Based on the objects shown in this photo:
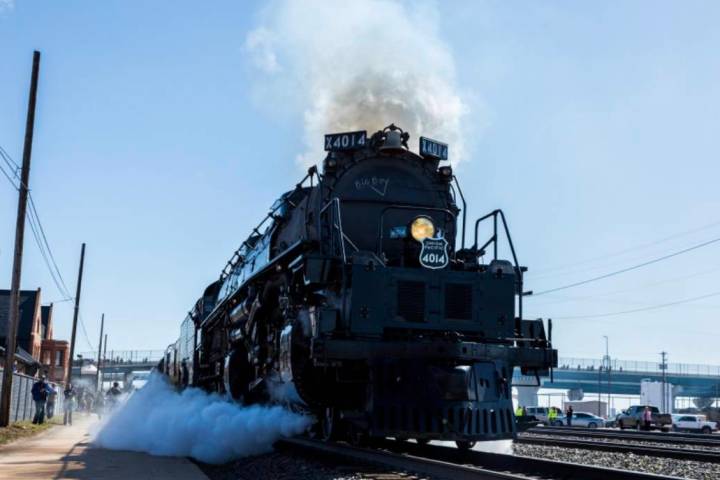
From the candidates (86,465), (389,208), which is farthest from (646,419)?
(86,465)

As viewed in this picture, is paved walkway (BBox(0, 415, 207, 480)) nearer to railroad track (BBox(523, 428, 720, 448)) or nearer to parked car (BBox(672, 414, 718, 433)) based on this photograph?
railroad track (BBox(523, 428, 720, 448))

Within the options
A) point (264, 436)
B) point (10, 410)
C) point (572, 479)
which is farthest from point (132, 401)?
point (572, 479)

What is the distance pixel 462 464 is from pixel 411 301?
6.75 feet

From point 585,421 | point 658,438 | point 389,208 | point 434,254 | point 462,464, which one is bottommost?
point 585,421

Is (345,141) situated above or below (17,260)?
above

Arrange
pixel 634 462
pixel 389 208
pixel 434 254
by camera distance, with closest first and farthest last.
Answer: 1. pixel 434 254
2. pixel 389 208
3. pixel 634 462

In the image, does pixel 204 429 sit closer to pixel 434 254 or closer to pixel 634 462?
pixel 434 254

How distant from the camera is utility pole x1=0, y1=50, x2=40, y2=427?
2103cm

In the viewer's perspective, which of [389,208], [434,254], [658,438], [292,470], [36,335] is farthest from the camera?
[36,335]

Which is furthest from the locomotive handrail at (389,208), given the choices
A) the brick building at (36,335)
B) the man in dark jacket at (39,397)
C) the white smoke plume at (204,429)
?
the brick building at (36,335)

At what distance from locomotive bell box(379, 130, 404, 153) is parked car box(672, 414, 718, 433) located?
123 feet

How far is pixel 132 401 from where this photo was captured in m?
21.9

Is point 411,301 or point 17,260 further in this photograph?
point 17,260

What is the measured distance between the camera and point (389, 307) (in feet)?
34.6
